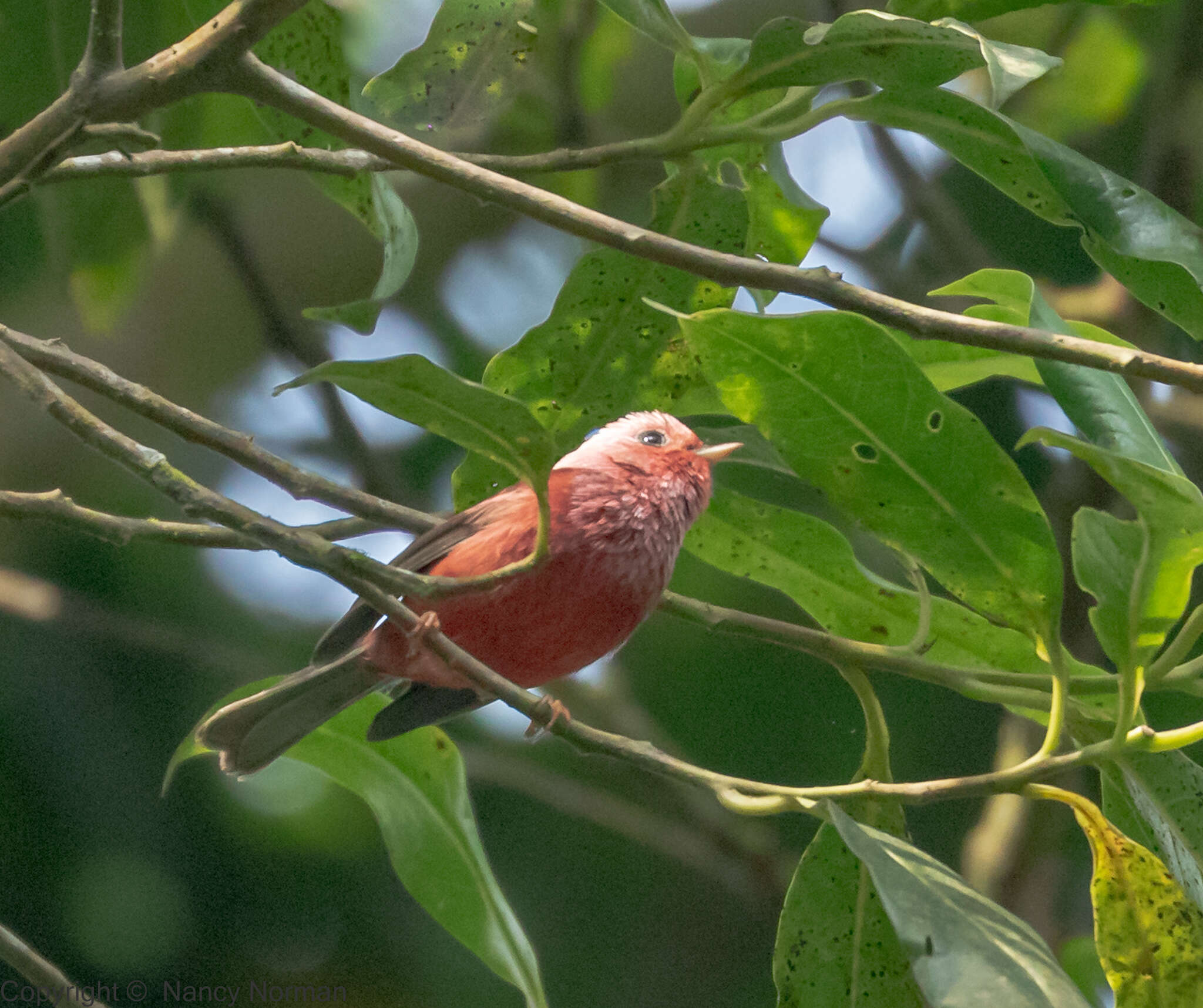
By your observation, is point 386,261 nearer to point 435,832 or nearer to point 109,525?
point 109,525

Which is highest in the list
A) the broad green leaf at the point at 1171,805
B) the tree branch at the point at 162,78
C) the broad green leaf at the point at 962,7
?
the broad green leaf at the point at 962,7

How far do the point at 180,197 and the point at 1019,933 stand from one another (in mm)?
2369

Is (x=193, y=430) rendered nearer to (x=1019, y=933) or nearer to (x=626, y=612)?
(x=626, y=612)

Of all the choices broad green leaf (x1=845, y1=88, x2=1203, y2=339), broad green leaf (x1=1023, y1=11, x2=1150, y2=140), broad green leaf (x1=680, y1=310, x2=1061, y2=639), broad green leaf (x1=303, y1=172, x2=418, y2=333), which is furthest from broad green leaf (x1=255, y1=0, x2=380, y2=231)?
broad green leaf (x1=1023, y1=11, x2=1150, y2=140)

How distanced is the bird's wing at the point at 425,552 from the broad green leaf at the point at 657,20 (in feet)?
3.29

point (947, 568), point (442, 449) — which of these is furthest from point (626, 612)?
point (442, 449)

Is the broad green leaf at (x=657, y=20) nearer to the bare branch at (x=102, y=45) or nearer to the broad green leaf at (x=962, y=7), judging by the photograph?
the broad green leaf at (x=962, y=7)

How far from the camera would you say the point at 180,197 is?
2938mm

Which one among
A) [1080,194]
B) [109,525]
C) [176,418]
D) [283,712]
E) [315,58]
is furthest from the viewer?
[283,712]

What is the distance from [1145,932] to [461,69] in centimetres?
191

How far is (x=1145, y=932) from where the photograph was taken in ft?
6.56

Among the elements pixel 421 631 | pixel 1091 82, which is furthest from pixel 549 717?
pixel 1091 82


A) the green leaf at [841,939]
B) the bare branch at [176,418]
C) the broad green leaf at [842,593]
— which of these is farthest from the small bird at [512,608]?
the green leaf at [841,939]

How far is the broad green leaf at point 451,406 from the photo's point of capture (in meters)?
1.57
